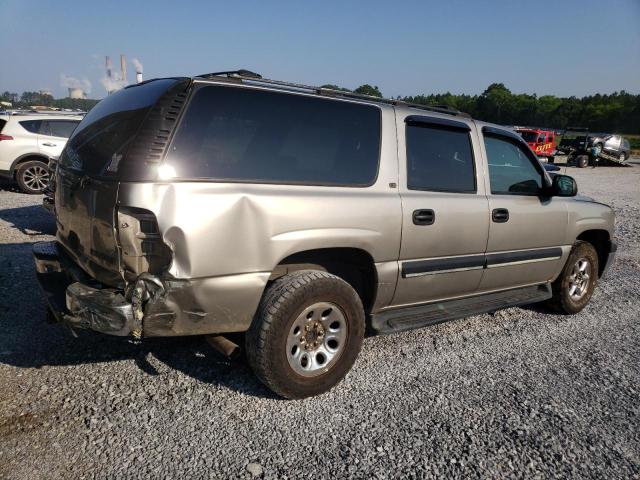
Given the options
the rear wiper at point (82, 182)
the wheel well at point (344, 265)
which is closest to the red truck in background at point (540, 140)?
the wheel well at point (344, 265)

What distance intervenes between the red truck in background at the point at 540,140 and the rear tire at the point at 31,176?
22.8 m

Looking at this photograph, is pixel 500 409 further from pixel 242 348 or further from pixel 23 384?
pixel 23 384

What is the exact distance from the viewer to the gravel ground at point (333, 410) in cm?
238

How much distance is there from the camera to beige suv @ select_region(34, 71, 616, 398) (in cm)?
246

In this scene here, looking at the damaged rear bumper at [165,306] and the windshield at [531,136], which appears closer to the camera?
the damaged rear bumper at [165,306]

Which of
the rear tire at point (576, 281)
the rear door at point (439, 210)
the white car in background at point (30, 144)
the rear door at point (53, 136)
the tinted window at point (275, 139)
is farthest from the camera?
the rear door at point (53, 136)

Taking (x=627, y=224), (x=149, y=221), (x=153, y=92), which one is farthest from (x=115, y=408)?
(x=627, y=224)

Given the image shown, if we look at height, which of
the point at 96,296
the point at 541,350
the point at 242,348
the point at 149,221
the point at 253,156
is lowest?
the point at 541,350

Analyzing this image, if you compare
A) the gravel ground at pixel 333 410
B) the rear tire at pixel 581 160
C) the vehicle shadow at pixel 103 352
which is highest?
the rear tire at pixel 581 160

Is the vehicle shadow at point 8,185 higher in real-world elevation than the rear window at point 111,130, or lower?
lower

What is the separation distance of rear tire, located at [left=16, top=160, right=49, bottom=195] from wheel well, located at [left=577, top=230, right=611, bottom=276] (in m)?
9.91

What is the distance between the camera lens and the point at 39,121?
997 centimetres

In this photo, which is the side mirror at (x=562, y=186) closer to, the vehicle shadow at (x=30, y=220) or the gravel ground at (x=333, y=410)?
the gravel ground at (x=333, y=410)

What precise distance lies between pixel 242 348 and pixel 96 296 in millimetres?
933
